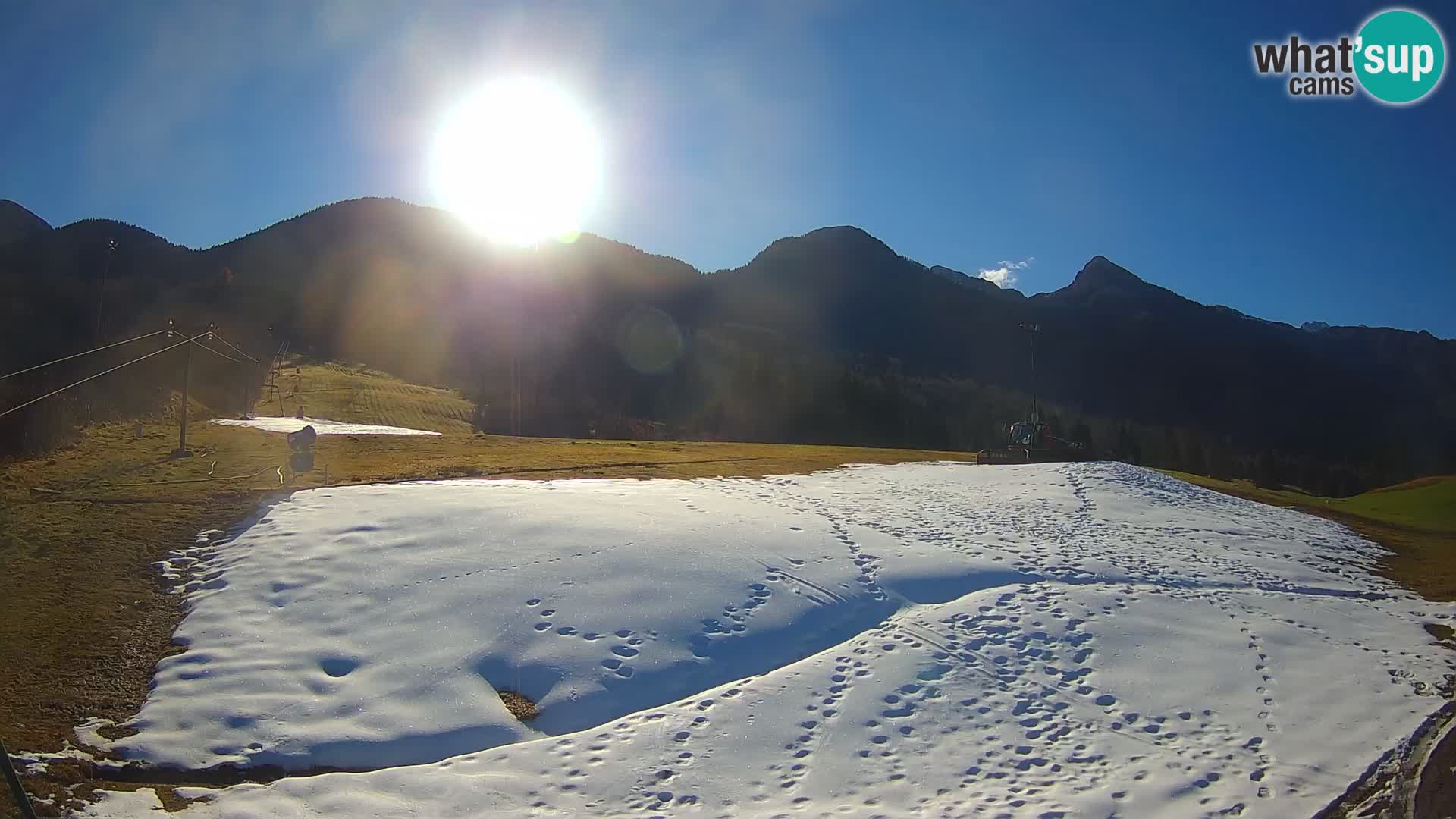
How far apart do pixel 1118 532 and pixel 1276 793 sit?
33.2 ft

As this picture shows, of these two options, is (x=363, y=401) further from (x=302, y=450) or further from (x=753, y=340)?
(x=753, y=340)

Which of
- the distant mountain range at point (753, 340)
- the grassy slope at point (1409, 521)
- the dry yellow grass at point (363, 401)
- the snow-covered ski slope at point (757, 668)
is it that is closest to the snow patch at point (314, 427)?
the dry yellow grass at point (363, 401)

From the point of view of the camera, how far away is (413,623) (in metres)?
9.84

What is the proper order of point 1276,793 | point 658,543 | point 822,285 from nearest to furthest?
point 1276,793 < point 658,543 < point 822,285

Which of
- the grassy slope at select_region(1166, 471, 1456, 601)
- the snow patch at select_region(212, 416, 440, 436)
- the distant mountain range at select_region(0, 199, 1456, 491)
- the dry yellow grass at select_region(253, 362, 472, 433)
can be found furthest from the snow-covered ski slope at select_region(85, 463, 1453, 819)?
the distant mountain range at select_region(0, 199, 1456, 491)

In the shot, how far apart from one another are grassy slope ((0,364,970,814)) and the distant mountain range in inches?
1136

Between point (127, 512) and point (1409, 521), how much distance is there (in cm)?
3289

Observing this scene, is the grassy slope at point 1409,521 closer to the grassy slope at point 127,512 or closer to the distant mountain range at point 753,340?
the grassy slope at point 127,512

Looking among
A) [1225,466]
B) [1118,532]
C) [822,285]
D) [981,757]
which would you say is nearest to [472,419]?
[1118,532]

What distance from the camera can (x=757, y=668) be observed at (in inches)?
376

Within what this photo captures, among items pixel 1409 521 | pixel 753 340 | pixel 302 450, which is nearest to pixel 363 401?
Answer: pixel 302 450

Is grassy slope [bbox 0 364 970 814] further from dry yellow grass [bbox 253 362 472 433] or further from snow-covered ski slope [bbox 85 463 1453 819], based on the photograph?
dry yellow grass [bbox 253 362 472 433]

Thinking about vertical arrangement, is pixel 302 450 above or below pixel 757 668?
above

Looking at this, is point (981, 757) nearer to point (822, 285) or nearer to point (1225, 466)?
point (1225, 466)
